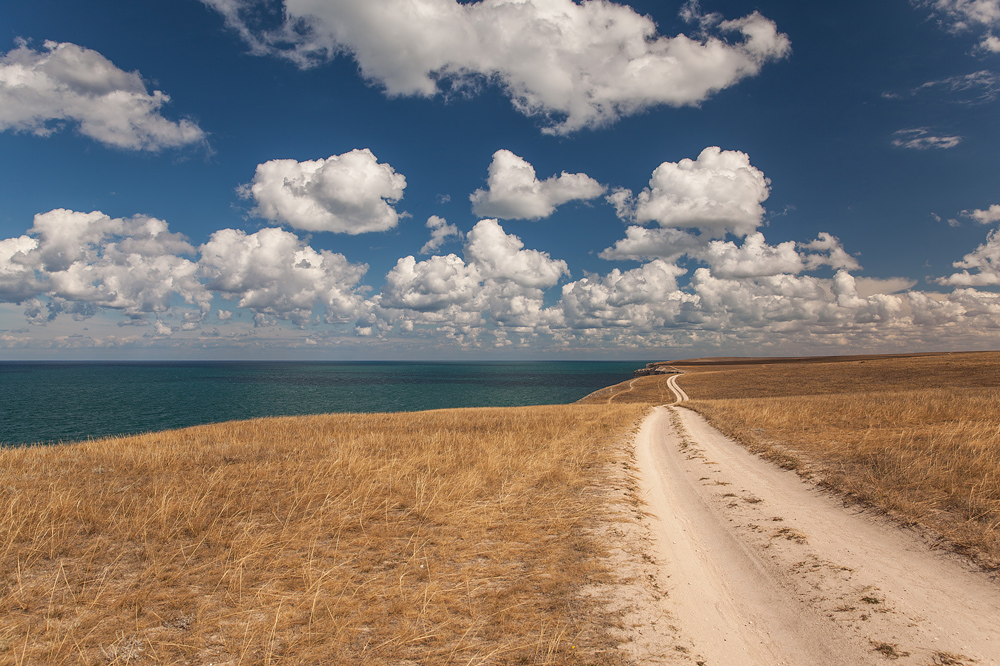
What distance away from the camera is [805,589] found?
6656mm

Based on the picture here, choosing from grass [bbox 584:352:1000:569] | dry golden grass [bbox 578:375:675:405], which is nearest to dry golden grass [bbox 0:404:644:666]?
grass [bbox 584:352:1000:569]

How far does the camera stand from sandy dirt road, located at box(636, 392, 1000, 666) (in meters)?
5.21

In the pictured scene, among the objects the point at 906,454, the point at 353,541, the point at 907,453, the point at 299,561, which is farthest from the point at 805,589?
the point at 907,453

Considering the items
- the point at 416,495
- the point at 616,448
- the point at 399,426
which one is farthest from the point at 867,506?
the point at 399,426

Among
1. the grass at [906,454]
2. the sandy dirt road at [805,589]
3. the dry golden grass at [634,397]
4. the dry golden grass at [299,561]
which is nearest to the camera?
the dry golden grass at [299,561]

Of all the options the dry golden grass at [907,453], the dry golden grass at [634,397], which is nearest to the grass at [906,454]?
the dry golden grass at [907,453]

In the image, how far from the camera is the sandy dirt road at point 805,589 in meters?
5.21

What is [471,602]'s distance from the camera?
6.11 m

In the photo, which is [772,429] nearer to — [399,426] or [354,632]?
[399,426]

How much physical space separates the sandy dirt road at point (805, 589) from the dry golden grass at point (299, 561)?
4.29 feet

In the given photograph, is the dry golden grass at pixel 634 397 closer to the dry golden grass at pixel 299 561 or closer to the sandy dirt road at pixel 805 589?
the sandy dirt road at pixel 805 589

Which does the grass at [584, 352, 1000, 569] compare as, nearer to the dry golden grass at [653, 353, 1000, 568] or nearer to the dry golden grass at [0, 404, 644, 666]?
the dry golden grass at [653, 353, 1000, 568]

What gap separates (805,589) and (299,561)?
8100mm

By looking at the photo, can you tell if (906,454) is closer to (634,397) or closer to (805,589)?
(805,589)
